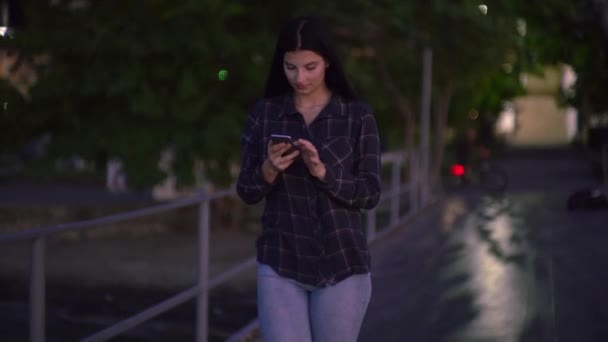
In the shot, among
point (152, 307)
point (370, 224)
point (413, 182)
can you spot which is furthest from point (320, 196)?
point (413, 182)

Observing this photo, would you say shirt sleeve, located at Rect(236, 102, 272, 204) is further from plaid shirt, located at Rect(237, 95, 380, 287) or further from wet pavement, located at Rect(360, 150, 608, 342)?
wet pavement, located at Rect(360, 150, 608, 342)

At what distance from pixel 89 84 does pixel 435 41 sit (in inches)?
247

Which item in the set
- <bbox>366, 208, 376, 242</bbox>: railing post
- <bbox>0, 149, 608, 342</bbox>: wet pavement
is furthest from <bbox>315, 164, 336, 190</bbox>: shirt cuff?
<bbox>366, 208, 376, 242</bbox>: railing post

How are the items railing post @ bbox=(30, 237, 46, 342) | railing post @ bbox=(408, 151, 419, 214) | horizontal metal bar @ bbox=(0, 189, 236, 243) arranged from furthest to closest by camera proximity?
railing post @ bbox=(408, 151, 419, 214), railing post @ bbox=(30, 237, 46, 342), horizontal metal bar @ bbox=(0, 189, 236, 243)

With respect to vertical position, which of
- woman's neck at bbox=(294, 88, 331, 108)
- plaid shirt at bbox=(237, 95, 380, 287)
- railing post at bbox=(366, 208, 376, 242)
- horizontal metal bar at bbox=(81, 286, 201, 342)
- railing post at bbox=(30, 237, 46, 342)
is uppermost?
woman's neck at bbox=(294, 88, 331, 108)

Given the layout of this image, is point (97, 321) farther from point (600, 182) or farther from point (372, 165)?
point (600, 182)

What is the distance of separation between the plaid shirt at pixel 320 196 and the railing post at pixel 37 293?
0.92 metres

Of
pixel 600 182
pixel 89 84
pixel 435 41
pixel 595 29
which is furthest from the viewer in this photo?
pixel 600 182

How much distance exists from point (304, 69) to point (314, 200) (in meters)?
0.42

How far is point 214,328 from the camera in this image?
31.1ft

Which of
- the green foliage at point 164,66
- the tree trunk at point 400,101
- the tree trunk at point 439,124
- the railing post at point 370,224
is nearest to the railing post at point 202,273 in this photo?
the railing post at point 370,224

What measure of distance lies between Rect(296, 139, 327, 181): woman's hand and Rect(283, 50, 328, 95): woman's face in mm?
276

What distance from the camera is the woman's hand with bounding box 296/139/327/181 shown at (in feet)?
9.58

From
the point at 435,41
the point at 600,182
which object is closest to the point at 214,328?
the point at 435,41
